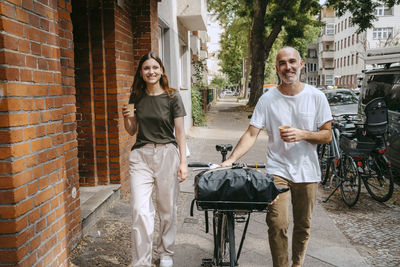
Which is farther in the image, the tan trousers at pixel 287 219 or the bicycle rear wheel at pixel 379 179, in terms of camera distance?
the bicycle rear wheel at pixel 379 179

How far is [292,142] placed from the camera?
9.61 feet

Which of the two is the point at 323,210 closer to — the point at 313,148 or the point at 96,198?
the point at 313,148

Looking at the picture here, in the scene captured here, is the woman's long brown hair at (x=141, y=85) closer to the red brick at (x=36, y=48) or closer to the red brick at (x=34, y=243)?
the red brick at (x=36, y=48)

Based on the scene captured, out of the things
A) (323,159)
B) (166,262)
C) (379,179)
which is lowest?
(166,262)

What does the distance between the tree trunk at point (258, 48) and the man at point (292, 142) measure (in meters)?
20.6

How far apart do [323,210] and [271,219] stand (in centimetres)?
311

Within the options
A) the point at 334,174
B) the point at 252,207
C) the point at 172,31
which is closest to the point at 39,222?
the point at 252,207

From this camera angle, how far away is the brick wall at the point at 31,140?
2.40 meters

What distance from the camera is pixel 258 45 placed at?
2295cm

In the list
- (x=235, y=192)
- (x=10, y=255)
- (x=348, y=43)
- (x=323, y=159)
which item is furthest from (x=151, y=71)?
(x=348, y=43)

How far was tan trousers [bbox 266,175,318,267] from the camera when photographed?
290 centimetres

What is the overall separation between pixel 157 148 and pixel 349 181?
3737 mm

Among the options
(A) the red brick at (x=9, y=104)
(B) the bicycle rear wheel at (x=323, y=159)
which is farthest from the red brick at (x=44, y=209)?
(B) the bicycle rear wheel at (x=323, y=159)

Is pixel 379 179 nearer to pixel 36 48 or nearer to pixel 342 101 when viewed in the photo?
pixel 36 48
